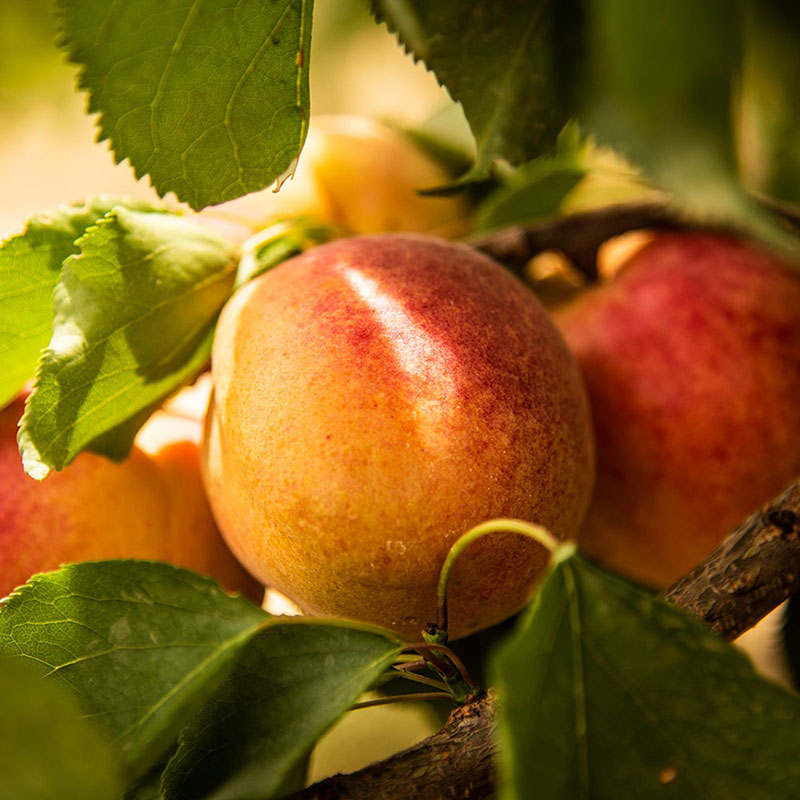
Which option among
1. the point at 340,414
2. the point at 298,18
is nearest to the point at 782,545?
the point at 340,414

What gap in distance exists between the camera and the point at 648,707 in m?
0.38

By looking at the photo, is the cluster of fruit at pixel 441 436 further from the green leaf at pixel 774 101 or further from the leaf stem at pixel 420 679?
the green leaf at pixel 774 101

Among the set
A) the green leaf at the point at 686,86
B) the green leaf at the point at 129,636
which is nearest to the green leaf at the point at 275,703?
the green leaf at the point at 129,636

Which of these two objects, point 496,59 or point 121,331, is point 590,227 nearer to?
point 496,59

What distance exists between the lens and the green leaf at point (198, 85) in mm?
481

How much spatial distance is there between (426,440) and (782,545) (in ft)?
0.69

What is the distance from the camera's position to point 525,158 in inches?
22.3

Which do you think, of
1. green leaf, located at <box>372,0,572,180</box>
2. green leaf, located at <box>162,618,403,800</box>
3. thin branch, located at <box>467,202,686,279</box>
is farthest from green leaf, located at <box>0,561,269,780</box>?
thin branch, located at <box>467,202,686,279</box>

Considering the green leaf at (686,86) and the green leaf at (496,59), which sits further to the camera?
the green leaf at (496,59)

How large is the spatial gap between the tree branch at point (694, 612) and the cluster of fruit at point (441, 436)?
78mm

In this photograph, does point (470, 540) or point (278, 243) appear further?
point (278, 243)

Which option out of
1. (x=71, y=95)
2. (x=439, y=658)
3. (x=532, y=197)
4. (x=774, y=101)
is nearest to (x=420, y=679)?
(x=439, y=658)

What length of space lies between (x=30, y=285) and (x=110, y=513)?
16 centimetres

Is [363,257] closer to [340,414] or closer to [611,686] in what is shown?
[340,414]
